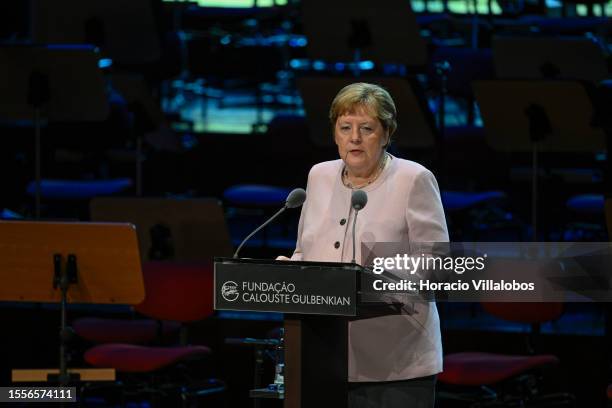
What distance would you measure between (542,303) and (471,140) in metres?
2.03

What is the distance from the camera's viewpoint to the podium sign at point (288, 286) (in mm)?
3207

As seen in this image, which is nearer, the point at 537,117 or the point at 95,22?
the point at 537,117

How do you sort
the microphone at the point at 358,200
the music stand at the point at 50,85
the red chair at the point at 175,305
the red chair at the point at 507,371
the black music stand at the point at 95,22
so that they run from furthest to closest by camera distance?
the black music stand at the point at 95,22, the music stand at the point at 50,85, the red chair at the point at 175,305, the red chair at the point at 507,371, the microphone at the point at 358,200

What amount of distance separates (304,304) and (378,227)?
0.48m

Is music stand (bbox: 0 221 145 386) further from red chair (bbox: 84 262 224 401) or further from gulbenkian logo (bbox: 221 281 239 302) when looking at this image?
gulbenkian logo (bbox: 221 281 239 302)

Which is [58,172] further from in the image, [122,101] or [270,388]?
[270,388]

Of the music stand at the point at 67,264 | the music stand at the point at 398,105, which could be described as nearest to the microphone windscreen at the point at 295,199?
the music stand at the point at 67,264

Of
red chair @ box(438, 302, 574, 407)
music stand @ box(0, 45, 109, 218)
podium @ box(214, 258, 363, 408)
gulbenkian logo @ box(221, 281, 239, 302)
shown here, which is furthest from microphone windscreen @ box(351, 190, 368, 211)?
music stand @ box(0, 45, 109, 218)

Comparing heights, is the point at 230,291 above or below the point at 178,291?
below

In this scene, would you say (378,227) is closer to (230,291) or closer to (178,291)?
(230,291)

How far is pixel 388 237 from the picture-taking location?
3.61 m

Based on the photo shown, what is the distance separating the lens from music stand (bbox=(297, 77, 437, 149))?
634 centimetres

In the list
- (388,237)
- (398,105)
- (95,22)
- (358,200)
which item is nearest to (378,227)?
(388,237)

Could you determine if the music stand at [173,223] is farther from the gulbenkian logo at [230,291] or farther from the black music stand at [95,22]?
the gulbenkian logo at [230,291]
